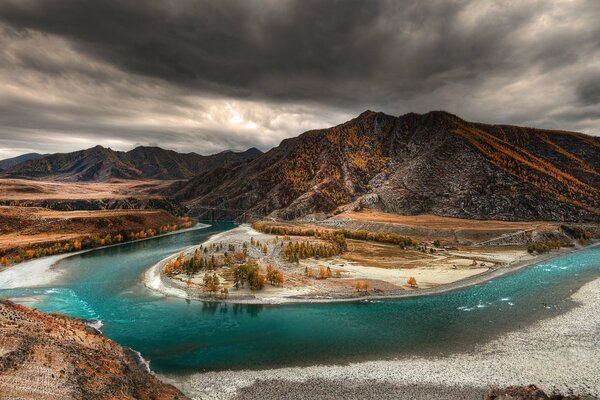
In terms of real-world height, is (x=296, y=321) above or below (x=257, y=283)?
below

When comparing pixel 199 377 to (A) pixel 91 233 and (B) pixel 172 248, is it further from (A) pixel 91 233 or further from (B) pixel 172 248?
(A) pixel 91 233

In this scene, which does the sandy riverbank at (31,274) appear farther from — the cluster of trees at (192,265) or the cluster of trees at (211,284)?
the cluster of trees at (211,284)

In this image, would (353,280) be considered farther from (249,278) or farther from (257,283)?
(249,278)

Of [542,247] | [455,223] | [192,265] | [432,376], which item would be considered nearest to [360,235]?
[455,223]

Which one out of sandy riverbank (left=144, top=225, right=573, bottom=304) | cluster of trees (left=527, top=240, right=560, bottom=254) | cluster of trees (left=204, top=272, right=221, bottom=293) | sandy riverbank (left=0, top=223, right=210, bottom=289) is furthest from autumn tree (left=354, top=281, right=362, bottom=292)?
cluster of trees (left=527, top=240, right=560, bottom=254)

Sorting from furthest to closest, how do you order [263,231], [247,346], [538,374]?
[263,231], [247,346], [538,374]

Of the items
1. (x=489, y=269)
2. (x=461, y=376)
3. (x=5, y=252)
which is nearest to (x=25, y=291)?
(x=5, y=252)

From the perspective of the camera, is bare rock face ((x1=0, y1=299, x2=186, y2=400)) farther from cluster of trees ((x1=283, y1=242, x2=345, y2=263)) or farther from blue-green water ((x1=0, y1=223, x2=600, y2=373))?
cluster of trees ((x1=283, y1=242, x2=345, y2=263))
